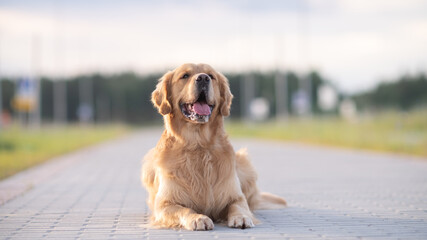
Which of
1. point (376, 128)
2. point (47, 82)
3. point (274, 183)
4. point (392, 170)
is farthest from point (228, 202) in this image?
point (47, 82)

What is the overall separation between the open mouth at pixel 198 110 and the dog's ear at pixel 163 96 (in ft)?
0.56

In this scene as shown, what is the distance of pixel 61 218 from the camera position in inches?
268

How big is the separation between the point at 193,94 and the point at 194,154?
2.02ft

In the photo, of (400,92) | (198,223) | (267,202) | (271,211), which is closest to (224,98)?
(198,223)

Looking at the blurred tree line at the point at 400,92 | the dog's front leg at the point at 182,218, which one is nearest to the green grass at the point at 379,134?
the dog's front leg at the point at 182,218

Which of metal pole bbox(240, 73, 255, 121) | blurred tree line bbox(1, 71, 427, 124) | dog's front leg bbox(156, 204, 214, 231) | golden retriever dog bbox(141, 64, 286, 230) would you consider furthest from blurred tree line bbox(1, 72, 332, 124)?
dog's front leg bbox(156, 204, 214, 231)

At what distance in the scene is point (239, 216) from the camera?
19.6 ft

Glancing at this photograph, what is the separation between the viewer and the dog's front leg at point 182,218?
5.78 meters

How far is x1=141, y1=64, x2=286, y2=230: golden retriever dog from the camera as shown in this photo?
6.21 m

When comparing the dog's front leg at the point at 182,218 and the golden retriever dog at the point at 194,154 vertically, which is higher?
the golden retriever dog at the point at 194,154

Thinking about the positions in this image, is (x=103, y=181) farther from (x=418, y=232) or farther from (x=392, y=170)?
(x=418, y=232)

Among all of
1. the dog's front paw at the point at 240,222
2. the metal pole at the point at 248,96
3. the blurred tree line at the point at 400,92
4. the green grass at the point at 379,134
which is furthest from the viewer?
the blurred tree line at the point at 400,92

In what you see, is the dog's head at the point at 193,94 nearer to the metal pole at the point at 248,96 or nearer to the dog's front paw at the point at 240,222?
the dog's front paw at the point at 240,222

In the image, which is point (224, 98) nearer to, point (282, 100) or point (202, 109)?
point (202, 109)
